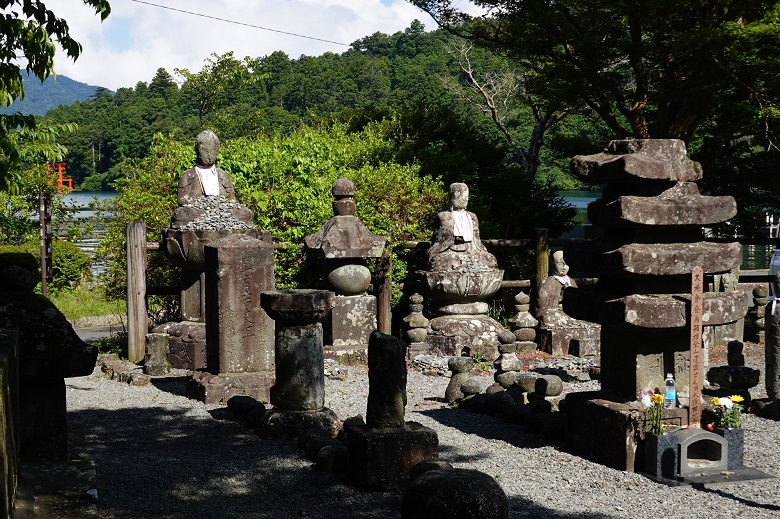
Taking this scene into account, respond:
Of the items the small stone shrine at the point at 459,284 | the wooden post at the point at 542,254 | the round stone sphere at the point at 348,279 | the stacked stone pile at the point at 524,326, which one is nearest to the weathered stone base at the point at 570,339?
the stacked stone pile at the point at 524,326

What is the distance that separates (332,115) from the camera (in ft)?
74.6

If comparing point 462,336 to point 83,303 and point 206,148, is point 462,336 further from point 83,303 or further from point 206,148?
point 83,303

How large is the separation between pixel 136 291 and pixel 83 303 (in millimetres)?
7161

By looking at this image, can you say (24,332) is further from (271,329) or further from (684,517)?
(271,329)

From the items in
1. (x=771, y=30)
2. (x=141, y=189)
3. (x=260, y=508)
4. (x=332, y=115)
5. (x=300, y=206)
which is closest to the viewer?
(x=260, y=508)

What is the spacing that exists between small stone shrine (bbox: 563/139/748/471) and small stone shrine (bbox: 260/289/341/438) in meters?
A: 2.37

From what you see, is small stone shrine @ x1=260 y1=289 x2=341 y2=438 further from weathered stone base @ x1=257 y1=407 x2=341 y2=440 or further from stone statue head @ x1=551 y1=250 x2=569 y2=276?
stone statue head @ x1=551 y1=250 x2=569 y2=276

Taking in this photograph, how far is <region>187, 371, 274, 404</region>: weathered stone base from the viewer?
10195 mm

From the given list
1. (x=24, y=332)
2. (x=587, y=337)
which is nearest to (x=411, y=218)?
(x=587, y=337)

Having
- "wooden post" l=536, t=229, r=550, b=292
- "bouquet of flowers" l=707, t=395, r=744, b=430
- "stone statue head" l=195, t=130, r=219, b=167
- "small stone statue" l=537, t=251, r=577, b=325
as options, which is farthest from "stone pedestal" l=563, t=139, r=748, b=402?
"wooden post" l=536, t=229, r=550, b=292

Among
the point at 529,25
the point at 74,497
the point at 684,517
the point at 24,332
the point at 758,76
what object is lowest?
the point at 684,517

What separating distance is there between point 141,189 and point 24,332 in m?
10.9

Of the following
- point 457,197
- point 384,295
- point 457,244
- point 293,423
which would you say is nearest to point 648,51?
point 457,197

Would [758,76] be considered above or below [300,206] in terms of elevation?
above
